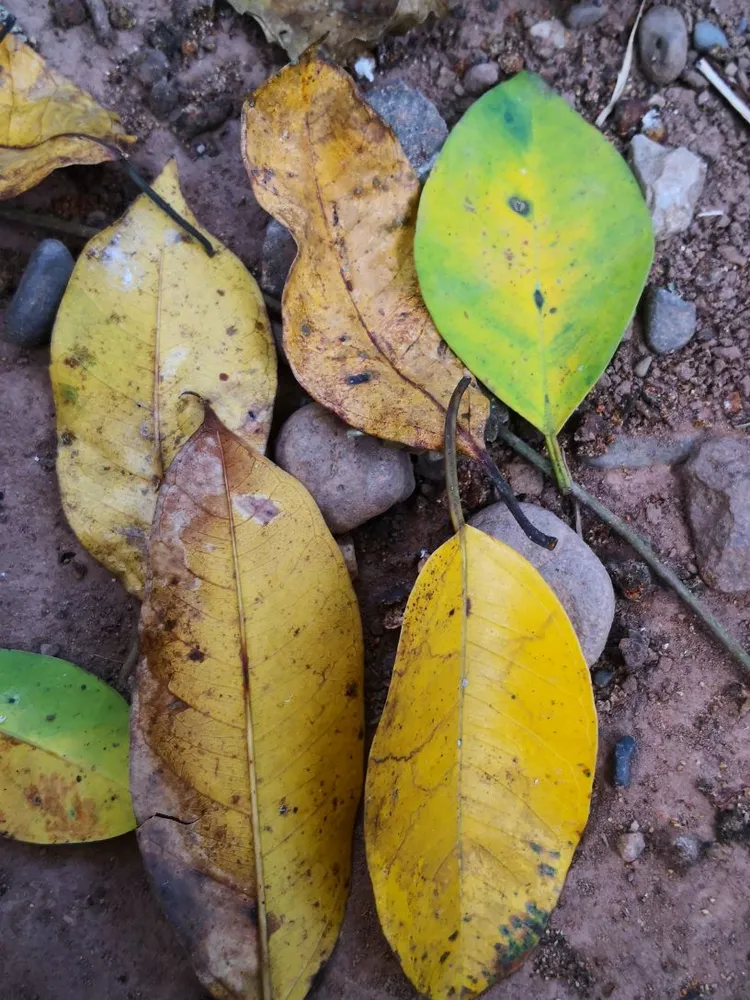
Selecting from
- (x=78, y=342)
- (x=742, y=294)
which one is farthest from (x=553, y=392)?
(x=78, y=342)

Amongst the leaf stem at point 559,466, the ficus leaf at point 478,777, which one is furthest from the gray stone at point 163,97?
the ficus leaf at point 478,777

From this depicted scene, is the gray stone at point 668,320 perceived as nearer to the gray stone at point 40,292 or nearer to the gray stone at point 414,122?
the gray stone at point 414,122

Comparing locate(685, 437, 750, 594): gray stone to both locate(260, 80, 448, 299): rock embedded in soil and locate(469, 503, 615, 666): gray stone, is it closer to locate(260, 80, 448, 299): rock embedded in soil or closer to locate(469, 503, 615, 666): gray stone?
locate(469, 503, 615, 666): gray stone

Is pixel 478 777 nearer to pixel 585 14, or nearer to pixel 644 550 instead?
pixel 644 550

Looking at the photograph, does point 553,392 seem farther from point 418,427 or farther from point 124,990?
point 124,990

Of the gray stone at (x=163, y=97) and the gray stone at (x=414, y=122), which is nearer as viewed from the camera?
the gray stone at (x=414, y=122)

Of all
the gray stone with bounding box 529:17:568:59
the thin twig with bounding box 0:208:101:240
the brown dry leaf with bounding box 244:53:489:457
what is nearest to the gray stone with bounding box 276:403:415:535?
the brown dry leaf with bounding box 244:53:489:457
